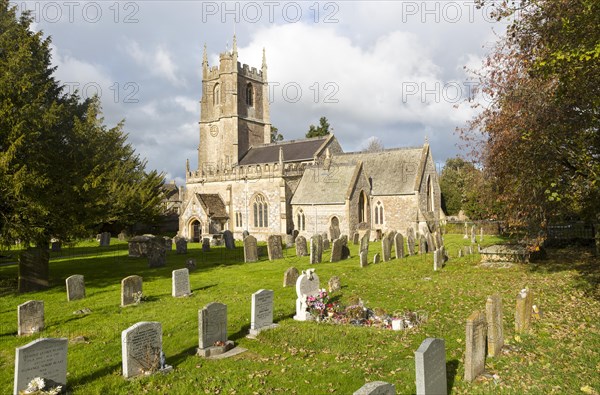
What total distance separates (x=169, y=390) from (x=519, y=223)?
39.6 ft

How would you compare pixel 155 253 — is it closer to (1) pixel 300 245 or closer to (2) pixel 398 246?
(1) pixel 300 245

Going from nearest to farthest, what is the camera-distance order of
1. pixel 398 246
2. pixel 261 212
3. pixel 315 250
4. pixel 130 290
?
pixel 130 290
pixel 315 250
pixel 398 246
pixel 261 212

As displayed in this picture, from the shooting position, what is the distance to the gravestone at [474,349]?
6.54m

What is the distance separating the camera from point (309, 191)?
3428 centimetres

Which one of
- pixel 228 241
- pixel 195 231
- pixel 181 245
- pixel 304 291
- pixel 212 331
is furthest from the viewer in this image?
pixel 195 231

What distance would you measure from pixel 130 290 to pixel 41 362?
19.7ft

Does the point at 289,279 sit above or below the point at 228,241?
below

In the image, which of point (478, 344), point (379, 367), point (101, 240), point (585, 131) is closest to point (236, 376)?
point (379, 367)

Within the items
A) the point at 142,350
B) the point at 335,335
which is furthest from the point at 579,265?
the point at 142,350

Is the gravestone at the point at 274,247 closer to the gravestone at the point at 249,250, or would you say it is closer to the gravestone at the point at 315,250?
the gravestone at the point at 249,250

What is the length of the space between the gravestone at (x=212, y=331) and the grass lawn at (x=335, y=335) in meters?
0.34

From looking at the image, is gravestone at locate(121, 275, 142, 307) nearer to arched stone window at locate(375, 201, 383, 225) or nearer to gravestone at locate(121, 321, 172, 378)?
gravestone at locate(121, 321, 172, 378)

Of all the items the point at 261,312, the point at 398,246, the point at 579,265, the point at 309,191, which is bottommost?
the point at 579,265

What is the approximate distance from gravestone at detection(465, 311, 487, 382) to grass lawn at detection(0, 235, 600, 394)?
19 cm
